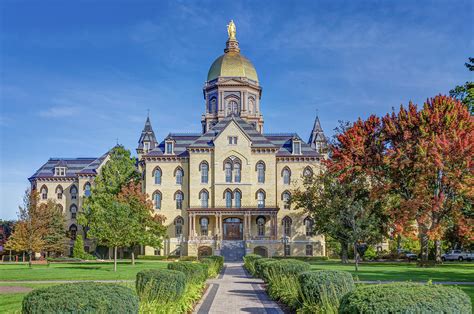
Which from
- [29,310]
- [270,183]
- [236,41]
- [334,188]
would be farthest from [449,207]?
[236,41]

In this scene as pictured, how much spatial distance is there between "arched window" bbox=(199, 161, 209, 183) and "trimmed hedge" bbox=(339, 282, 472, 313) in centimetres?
5402

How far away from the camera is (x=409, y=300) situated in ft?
24.8

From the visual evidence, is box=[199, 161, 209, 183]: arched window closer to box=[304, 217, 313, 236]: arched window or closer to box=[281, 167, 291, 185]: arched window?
box=[281, 167, 291, 185]: arched window

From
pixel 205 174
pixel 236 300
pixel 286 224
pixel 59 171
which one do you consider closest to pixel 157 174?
pixel 205 174

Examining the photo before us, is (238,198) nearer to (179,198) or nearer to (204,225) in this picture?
(204,225)

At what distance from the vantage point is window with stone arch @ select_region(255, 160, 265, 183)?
62.1 metres

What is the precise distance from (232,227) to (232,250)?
13.6 ft

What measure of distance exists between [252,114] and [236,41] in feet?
42.9

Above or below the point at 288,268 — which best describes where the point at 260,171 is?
above

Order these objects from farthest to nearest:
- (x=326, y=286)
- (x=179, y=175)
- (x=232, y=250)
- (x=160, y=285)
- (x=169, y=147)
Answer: (x=169, y=147) → (x=179, y=175) → (x=232, y=250) → (x=160, y=285) → (x=326, y=286)

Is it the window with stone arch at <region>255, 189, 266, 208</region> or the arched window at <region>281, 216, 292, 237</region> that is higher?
the window with stone arch at <region>255, 189, 266, 208</region>

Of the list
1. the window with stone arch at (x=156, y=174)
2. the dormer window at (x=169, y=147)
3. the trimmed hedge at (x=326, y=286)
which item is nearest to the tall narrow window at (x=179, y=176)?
the window with stone arch at (x=156, y=174)

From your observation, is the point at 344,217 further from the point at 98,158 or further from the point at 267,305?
the point at 98,158

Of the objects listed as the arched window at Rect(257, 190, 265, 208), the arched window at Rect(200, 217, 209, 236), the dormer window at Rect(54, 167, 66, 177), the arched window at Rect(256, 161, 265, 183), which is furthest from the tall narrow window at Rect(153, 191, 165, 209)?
the dormer window at Rect(54, 167, 66, 177)
